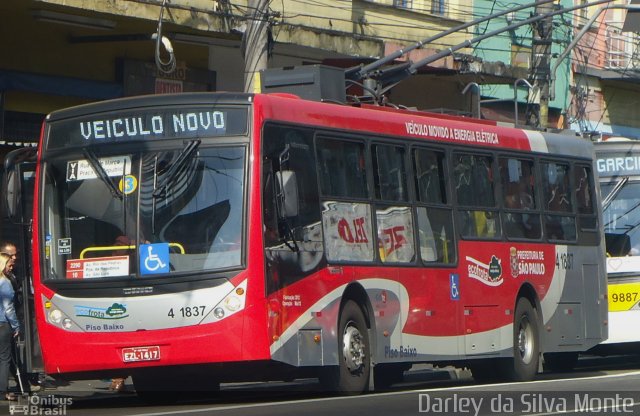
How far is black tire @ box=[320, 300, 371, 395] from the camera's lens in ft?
45.8

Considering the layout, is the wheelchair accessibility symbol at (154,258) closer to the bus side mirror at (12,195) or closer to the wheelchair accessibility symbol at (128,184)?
the wheelchair accessibility symbol at (128,184)

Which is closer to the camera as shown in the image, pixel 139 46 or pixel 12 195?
pixel 12 195

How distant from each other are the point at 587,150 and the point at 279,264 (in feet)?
26.3

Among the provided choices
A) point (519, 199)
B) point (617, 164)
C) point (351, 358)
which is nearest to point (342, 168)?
point (351, 358)

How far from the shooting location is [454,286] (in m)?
16.2

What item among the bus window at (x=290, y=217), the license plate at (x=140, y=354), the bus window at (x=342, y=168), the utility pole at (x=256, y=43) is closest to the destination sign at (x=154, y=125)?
the bus window at (x=290, y=217)

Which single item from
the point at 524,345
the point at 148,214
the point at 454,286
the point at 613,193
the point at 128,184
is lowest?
the point at 524,345

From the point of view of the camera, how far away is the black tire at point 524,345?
57.6ft

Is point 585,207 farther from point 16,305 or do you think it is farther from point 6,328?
point 6,328

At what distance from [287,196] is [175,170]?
1070mm

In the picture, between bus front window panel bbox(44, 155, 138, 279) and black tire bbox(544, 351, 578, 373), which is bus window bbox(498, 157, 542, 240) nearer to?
black tire bbox(544, 351, 578, 373)

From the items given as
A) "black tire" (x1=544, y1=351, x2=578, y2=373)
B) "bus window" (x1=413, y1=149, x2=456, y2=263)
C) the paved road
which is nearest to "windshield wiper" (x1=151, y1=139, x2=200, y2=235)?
the paved road

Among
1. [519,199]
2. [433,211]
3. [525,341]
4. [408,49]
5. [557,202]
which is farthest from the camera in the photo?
[408,49]

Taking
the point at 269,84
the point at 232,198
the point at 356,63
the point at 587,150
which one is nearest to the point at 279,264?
the point at 232,198
